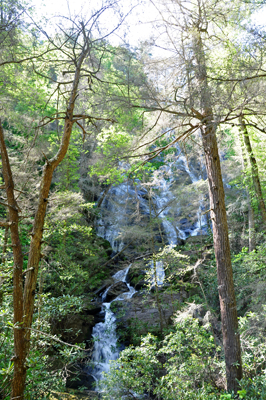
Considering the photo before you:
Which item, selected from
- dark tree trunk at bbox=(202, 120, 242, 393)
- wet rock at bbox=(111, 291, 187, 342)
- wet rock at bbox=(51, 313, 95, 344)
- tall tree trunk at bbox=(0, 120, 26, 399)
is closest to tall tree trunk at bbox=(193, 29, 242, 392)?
dark tree trunk at bbox=(202, 120, 242, 393)

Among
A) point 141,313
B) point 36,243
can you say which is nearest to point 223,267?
point 36,243

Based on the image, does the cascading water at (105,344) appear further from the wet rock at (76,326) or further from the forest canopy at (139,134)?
the wet rock at (76,326)

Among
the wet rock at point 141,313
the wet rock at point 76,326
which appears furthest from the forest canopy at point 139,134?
the wet rock at point 141,313

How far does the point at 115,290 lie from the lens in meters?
11.8

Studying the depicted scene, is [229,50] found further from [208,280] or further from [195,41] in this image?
[208,280]

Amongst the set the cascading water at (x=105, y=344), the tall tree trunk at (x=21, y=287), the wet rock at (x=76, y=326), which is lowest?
the cascading water at (x=105, y=344)

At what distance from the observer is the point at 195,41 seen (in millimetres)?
4547

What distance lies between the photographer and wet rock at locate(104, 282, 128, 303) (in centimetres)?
1161

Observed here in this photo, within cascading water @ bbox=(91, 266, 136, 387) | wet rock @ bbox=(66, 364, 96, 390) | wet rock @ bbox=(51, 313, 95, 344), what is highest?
wet rock @ bbox=(51, 313, 95, 344)

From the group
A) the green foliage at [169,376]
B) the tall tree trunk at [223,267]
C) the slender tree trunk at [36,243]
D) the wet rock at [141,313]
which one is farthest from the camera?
the wet rock at [141,313]

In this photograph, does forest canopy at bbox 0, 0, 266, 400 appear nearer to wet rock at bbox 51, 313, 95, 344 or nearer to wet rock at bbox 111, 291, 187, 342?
wet rock at bbox 51, 313, 95, 344

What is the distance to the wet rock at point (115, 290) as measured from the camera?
38.1ft

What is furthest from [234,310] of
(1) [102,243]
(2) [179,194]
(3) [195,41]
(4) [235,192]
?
(4) [235,192]

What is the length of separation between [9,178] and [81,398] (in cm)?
625
